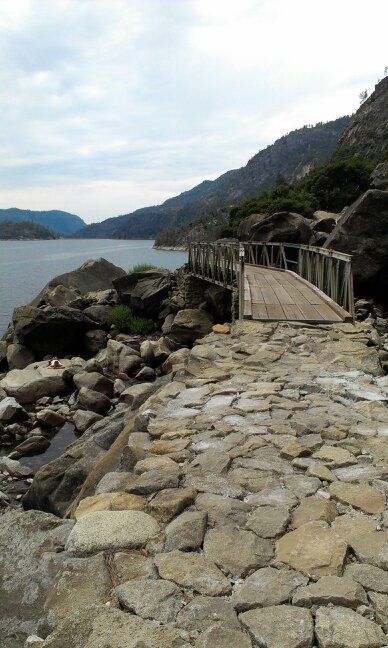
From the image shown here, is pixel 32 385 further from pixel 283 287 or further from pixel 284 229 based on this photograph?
pixel 284 229

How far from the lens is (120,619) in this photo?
84.3 inches

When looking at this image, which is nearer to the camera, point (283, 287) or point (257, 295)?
point (257, 295)

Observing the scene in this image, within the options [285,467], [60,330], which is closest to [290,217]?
[60,330]

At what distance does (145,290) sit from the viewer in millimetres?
20922

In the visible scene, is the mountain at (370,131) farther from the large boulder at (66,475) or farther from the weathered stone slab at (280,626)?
the weathered stone slab at (280,626)

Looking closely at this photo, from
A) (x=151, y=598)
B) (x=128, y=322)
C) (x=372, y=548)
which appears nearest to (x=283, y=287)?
(x=128, y=322)

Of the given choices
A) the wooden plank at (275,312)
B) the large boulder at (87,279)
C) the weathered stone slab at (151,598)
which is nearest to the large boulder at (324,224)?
the large boulder at (87,279)

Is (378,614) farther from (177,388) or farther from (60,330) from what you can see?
(60,330)

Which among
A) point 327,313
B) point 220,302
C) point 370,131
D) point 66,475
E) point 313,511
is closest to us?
point 313,511

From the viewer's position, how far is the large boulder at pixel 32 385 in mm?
12273

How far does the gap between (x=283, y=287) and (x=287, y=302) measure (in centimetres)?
228

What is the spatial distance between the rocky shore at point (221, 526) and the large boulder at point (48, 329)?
36.3ft

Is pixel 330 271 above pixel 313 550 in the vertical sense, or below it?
above

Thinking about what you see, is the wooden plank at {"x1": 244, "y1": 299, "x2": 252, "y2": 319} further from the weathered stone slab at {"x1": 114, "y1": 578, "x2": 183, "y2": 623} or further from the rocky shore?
the weathered stone slab at {"x1": 114, "y1": 578, "x2": 183, "y2": 623}
